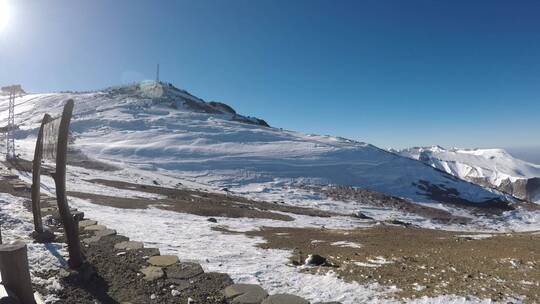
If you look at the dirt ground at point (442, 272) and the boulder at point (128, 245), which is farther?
the boulder at point (128, 245)

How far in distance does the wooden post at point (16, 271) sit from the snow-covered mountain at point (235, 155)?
54.0m

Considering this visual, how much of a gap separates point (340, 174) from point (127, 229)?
62818 millimetres

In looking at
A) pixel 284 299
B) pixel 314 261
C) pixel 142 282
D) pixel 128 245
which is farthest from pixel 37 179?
pixel 284 299

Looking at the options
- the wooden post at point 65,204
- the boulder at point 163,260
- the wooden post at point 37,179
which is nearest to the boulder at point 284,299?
the boulder at point 163,260

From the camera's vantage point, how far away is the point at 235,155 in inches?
3150

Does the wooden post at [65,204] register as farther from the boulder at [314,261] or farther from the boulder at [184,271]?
the boulder at [314,261]

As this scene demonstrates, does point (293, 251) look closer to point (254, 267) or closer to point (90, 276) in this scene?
point (254, 267)

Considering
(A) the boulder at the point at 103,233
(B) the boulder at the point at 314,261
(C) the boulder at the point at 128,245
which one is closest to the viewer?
(B) the boulder at the point at 314,261

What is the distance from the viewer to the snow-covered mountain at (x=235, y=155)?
230 ft

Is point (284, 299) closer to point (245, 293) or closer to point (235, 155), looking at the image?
point (245, 293)

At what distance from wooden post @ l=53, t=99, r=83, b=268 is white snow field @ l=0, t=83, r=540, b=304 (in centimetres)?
259

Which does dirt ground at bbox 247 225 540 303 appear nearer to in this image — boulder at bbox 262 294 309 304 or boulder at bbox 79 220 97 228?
boulder at bbox 262 294 309 304

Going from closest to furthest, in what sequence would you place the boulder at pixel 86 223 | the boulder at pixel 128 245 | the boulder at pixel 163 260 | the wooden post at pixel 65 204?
the wooden post at pixel 65 204
the boulder at pixel 163 260
the boulder at pixel 128 245
the boulder at pixel 86 223

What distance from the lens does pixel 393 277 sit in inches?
369
